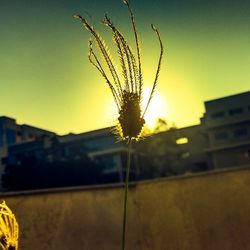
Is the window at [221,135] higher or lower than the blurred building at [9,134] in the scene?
lower

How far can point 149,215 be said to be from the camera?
753 centimetres

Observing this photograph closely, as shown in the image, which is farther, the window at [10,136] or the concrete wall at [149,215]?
the window at [10,136]

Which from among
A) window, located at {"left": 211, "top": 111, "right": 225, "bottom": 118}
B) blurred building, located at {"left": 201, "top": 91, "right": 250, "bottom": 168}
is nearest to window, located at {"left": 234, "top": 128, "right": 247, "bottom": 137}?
blurred building, located at {"left": 201, "top": 91, "right": 250, "bottom": 168}

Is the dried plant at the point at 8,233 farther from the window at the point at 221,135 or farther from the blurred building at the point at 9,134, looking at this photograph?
the blurred building at the point at 9,134

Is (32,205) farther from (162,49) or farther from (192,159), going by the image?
(192,159)

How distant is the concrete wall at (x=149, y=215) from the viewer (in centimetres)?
704

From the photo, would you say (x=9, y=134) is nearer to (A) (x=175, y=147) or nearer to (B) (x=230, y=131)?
(A) (x=175, y=147)

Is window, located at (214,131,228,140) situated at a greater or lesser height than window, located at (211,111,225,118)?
lesser

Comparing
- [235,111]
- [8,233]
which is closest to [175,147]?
[235,111]

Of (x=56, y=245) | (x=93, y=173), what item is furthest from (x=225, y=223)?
(x=93, y=173)

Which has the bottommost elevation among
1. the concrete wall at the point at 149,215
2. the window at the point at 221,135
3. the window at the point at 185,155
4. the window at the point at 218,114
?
the concrete wall at the point at 149,215

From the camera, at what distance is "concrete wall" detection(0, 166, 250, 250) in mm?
7043

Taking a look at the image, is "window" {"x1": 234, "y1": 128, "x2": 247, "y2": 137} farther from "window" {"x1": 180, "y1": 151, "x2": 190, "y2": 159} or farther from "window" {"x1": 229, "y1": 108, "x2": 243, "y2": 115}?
"window" {"x1": 180, "y1": 151, "x2": 190, "y2": 159}

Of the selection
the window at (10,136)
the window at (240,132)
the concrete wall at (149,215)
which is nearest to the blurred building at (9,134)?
the window at (10,136)
